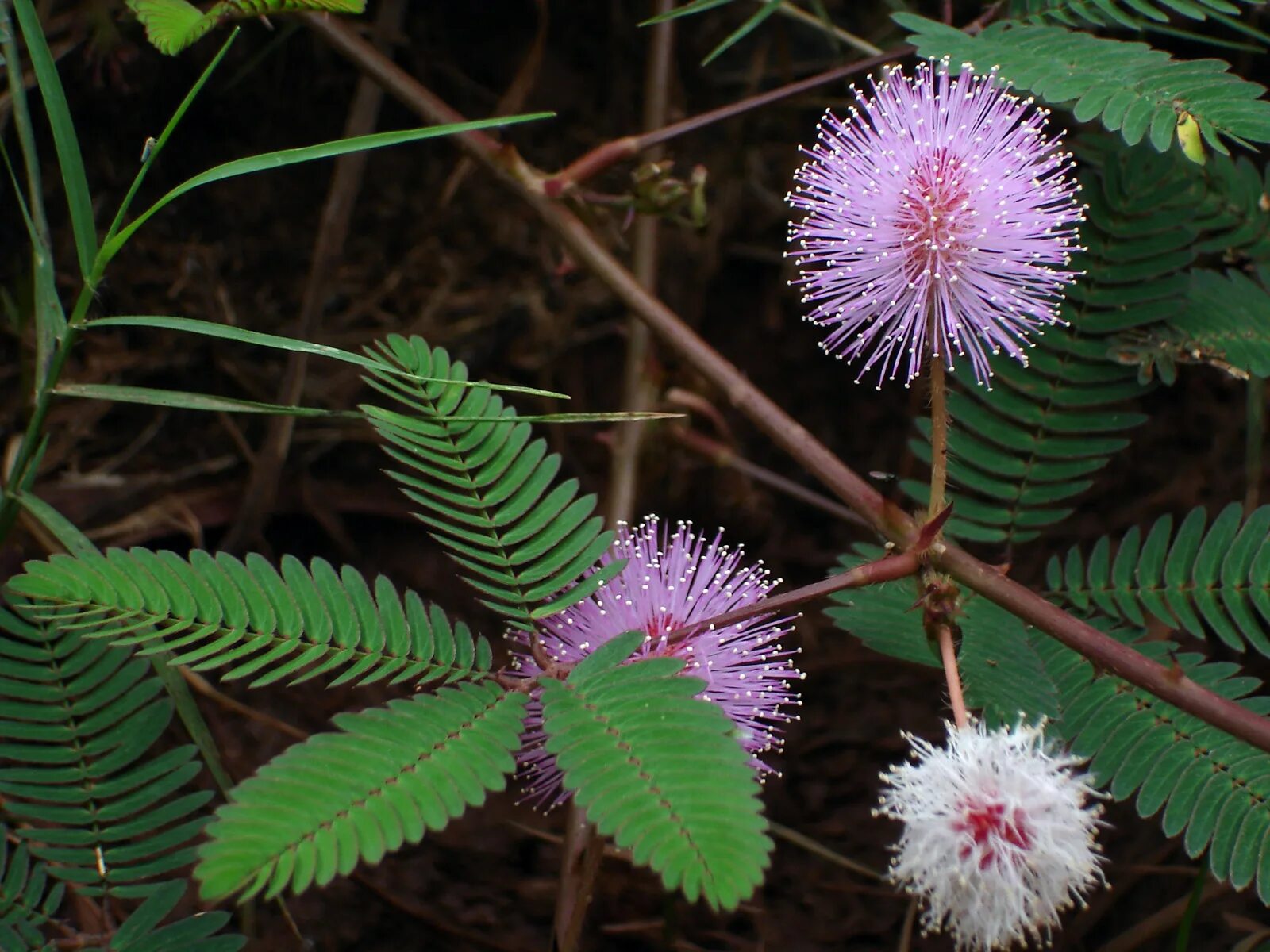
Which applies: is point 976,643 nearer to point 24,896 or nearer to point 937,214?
point 937,214

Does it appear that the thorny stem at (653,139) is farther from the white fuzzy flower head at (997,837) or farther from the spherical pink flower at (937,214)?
the white fuzzy flower head at (997,837)

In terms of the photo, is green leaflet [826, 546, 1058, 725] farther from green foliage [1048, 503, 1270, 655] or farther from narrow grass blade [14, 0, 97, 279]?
narrow grass blade [14, 0, 97, 279]

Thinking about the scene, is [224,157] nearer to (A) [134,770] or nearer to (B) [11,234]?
(B) [11,234]

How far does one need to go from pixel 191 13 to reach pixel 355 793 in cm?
94

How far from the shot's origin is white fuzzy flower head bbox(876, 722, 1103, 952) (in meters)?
0.94

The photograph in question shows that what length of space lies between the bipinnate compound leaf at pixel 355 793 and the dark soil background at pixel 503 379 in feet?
2.40

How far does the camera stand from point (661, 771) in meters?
0.87

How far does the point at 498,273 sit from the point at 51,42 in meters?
0.78

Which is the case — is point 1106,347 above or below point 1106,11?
below

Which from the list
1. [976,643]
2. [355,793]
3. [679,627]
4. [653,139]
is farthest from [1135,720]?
[653,139]

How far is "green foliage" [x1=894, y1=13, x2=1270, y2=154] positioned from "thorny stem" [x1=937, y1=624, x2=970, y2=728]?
1.83ft

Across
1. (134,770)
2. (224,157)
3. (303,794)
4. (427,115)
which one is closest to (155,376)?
(224,157)

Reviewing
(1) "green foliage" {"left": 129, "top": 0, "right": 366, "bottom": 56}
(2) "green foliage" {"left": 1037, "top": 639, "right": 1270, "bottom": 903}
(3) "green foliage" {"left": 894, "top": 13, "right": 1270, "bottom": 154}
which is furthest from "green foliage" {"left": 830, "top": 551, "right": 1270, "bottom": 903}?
(1) "green foliage" {"left": 129, "top": 0, "right": 366, "bottom": 56}

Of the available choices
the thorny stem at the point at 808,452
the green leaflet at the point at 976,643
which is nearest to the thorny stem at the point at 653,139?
the thorny stem at the point at 808,452
